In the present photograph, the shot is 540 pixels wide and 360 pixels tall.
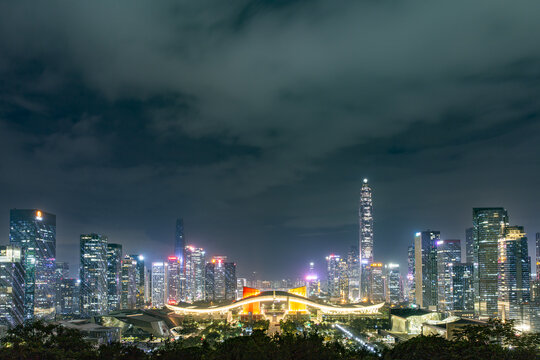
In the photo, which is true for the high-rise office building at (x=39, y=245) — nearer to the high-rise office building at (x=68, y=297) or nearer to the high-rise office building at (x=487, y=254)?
the high-rise office building at (x=68, y=297)

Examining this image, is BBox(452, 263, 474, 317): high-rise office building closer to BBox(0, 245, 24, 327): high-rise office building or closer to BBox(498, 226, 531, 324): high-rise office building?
BBox(498, 226, 531, 324): high-rise office building

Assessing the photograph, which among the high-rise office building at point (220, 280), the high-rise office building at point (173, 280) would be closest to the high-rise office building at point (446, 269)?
the high-rise office building at point (220, 280)

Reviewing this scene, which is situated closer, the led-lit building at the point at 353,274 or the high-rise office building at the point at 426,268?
the high-rise office building at the point at 426,268

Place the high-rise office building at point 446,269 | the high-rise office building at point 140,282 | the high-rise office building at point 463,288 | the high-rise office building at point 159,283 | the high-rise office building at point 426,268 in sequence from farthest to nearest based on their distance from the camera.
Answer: the high-rise office building at point 159,283
the high-rise office building at point 140,282
the high-rise office building at point 426,268
the high-rise office building at point 446,269
the high-rise office building at point 463,288

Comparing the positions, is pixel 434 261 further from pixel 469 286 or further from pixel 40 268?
pixel 40 268

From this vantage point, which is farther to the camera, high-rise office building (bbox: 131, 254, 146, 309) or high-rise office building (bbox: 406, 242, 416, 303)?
high-rise office building (bbox: 406, 242, 416, 303)

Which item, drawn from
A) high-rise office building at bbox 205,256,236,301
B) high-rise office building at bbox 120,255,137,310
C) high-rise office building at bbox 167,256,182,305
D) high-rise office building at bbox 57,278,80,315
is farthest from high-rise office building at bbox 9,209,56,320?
high-rise office building at bbox 205,256,236,301

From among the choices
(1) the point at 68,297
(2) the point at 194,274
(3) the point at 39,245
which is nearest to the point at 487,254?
(2) the point at 194,274
